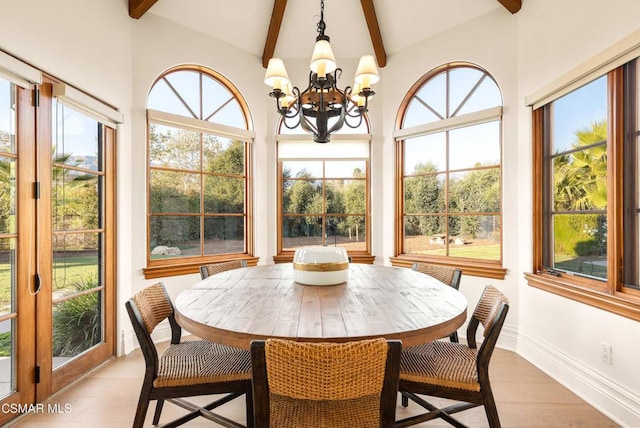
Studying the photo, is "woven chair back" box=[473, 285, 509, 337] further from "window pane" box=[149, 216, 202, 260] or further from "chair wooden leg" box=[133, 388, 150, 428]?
"window pane" box=[149, 216, 202, 260]

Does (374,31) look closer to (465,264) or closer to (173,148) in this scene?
(173,148)

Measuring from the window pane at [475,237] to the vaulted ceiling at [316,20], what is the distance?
188cm

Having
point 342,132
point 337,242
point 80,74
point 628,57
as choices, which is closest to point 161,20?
point 80,74

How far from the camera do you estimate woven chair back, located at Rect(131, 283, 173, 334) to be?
5.27 ft

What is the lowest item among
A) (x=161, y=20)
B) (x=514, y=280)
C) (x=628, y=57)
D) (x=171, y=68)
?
(x=514, y=280)

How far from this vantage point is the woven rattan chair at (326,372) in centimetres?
103

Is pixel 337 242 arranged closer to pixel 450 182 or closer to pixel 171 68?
pixel 450 182

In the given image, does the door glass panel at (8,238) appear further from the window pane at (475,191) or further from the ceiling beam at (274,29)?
the window pane at (475,191)

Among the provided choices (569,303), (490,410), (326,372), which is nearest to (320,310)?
(326,372)

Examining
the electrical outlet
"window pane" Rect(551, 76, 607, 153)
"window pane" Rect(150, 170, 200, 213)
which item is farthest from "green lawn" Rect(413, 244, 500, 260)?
"window pane" Rect(150, 170, 200, 213)

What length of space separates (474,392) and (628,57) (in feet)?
6.61

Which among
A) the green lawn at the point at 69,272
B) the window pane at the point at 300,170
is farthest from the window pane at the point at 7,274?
the window pane at the point at 300,170

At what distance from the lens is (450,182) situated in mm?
3418

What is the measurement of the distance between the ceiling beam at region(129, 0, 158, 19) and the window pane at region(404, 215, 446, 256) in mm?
3116
